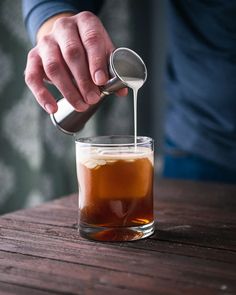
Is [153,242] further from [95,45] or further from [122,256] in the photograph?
[95,45]

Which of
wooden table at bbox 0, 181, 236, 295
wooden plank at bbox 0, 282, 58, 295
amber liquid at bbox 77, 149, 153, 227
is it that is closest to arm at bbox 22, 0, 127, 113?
amber liquid at bbox 77, 149, 153, 227

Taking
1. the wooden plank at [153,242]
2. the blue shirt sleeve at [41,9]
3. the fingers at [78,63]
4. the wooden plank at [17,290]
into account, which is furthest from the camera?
the blue shirt sleeve at [41,9]

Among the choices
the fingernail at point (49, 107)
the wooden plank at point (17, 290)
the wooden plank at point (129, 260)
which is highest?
the fingernail at point (49, 107)

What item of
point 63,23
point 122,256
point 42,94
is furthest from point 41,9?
point 122,256

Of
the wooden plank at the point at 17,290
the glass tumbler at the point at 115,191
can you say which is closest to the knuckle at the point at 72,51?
the glass tumbler at the point at 115,191

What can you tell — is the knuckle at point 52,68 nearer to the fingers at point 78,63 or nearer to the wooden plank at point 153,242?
the fingers at point 78,63

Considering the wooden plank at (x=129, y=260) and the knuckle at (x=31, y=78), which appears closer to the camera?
the wooden plank at (x=129, y=260)
